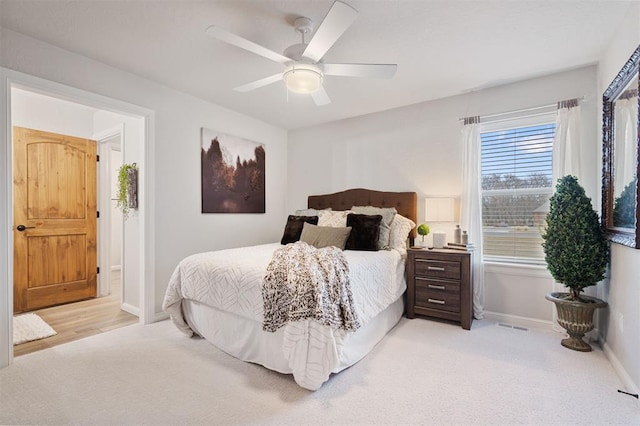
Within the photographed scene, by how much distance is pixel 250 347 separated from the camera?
2.39 metres

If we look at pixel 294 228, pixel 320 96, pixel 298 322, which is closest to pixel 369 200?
pixel 294 228

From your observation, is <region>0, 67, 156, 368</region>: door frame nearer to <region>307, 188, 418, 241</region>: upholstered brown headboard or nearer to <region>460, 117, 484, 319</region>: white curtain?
<region>307, 188, 418, 241</region>: upholstered brown headboard

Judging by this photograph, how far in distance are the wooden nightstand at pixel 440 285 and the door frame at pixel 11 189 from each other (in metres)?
2.85

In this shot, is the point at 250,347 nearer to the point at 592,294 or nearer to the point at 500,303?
the point at 500,303

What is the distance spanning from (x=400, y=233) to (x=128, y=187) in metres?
3.23

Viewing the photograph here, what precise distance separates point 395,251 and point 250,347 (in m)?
1.83

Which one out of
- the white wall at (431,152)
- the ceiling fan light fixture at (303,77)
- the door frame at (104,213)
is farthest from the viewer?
the door frame at (104,213)

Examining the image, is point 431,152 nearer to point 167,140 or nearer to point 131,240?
point 167,140

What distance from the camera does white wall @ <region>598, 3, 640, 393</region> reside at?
2.02 metres

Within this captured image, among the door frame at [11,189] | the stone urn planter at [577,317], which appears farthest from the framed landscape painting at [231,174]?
the stone urn planter at [577,317]

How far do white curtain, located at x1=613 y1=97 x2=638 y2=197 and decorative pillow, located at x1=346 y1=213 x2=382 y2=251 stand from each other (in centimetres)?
199

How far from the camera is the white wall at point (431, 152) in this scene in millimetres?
3070

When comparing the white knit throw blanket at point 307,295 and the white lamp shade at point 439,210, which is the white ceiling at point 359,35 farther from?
the white knit throw blanket at point 307,295

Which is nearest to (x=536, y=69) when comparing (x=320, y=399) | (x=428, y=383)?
(x=428, y=383)
